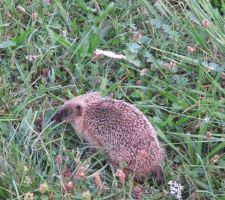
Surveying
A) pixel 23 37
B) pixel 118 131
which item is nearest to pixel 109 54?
pixel 23 37

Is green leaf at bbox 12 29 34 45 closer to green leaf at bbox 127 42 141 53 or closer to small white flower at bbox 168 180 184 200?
green leaf at bbox 127 42 141 53

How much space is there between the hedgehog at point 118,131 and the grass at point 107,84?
0.28 ft

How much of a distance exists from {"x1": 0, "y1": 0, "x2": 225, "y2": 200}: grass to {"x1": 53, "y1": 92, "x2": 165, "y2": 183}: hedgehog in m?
0.09

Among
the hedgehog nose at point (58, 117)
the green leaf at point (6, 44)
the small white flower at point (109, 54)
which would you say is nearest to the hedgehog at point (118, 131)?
the hedgehog nose at point (58, 117)

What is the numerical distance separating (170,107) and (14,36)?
1341 millimetres

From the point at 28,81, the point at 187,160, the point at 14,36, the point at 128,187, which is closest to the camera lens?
the point at 128,187

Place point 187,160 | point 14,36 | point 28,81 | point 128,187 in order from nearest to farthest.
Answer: point 128,187
point 187,160
point 28,81
point 14,36

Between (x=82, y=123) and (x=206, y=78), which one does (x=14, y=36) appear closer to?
(x=82, y=123)

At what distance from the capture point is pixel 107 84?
4637 millimetres

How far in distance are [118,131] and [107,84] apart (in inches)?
25.4

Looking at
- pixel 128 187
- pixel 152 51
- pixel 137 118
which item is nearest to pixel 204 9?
pixel 152 51

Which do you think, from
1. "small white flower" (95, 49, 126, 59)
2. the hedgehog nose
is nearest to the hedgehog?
the hedgehog nose

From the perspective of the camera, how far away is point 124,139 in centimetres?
404

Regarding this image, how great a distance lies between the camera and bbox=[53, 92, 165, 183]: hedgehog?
13.1 feet
